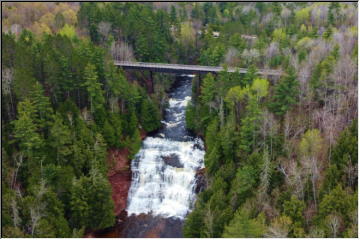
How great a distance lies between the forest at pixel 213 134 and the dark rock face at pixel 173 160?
15.7ft

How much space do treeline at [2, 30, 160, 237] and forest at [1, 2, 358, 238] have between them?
15cm

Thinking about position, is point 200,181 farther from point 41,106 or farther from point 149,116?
point 41,106

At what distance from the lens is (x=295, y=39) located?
85.1 metres

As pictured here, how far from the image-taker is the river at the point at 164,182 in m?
49.5

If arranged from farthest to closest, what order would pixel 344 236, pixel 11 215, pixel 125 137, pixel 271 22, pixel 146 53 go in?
pixel 271 22 → pixel 146 53 → pixel 125 137 → pixel 11 215 → pixel 344 236

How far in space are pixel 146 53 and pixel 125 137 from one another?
25.3m

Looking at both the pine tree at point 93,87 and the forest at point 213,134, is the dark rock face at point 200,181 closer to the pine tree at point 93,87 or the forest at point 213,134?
the forest at point 213,134

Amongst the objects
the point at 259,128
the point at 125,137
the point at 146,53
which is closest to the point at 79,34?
the point at 146,53

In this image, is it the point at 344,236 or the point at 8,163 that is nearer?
the point at 344,236

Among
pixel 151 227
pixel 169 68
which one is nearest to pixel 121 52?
pixel 169 68

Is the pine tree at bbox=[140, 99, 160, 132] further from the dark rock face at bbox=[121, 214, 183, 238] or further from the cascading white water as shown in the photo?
the dark rock face at bbox=[121, 214, 183, 238]

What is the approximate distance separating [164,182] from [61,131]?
609 inches

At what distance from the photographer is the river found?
4947 centimetres

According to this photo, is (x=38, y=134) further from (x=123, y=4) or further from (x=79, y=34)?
(x=123, y=4)
